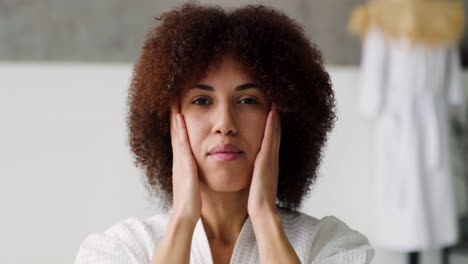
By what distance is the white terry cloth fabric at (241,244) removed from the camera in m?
1.42

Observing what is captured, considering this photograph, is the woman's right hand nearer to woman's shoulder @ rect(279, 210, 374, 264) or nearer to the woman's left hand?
the woman's left hand

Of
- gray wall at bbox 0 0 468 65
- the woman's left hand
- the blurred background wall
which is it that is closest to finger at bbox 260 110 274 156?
the woman's left hand

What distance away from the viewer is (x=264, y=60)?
134 centimetres

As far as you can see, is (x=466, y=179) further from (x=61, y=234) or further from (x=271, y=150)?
(x=271, y=150)

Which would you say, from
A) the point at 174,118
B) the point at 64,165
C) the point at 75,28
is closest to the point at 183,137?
the point at 174,118

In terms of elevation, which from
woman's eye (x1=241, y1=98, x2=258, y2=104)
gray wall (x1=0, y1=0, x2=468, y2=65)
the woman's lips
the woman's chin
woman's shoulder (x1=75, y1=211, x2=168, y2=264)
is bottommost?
woman's shoulder (x1=75, y1=211, x2=168, y2=264)

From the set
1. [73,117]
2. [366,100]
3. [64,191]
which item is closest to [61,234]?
[64,191]

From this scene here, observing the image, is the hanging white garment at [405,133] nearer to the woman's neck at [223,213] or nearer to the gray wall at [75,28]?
the gray wall at [75,28]

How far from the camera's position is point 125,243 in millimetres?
1451

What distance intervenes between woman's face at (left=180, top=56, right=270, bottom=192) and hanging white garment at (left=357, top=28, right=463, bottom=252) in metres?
2.14

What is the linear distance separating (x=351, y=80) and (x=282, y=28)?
2.17 meters

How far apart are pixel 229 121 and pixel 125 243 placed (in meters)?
0.36

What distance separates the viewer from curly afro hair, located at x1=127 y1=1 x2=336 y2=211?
133cm

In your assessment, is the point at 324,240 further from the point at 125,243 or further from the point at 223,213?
the point at 125,243
